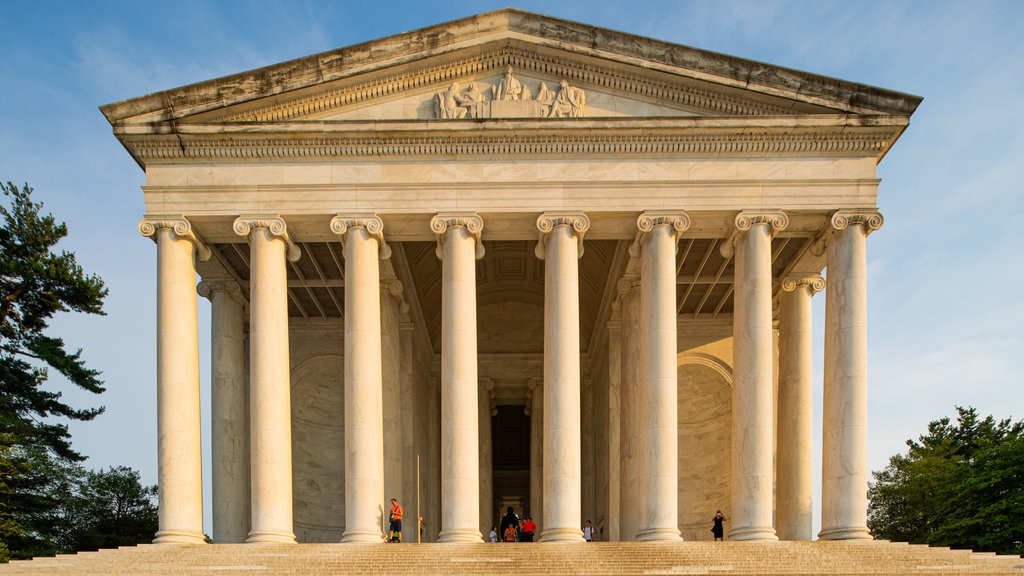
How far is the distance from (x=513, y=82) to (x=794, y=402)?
783 inches

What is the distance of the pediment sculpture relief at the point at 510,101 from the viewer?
4141 centimetres

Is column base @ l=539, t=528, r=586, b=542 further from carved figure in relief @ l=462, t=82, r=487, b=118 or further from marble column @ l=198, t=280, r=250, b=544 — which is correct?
carved figure in relief @ l=462, t=82, r=487, b=118

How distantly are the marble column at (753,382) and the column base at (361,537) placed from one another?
13782 millimetres

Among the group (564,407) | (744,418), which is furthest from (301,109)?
(744,418)

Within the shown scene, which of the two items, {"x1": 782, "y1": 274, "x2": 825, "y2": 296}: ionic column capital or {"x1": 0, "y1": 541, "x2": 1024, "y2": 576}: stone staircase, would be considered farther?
{"x1": 782, "y1": 274, "x2": 825, "y2": 296}: ionic column capital

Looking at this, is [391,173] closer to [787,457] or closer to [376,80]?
[376,80]

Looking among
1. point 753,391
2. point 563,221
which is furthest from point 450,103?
point 753,391

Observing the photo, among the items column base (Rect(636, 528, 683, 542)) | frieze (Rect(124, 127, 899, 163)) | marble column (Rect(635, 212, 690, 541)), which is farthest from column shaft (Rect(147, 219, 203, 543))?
marble column (Rect(635, 212, 690, 541))

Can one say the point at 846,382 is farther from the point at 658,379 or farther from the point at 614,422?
the point at 614,422

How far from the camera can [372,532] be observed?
3828cm

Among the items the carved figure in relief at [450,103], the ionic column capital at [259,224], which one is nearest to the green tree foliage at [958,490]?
the carved figure in relief at [450,103]

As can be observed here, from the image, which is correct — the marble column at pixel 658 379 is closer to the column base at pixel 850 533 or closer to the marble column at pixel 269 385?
the column base at pixel 850 533

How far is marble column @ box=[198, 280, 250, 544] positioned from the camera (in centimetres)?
4497

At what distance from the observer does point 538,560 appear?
33.1m
